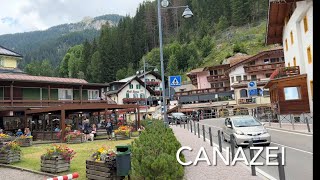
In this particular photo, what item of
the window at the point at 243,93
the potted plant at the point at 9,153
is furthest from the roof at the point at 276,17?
the potted plant at the point at 9,153

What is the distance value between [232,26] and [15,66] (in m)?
93.3

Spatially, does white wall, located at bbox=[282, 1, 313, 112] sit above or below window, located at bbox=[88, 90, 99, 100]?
above

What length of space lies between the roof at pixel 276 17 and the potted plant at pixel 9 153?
2467 centimetres

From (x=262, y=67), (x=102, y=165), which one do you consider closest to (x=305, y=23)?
(x=102, y=165)

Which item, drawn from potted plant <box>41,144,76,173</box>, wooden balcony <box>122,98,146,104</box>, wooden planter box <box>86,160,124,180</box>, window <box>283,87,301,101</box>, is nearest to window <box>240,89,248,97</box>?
wooden balcony <box>122,98,146,104</box>

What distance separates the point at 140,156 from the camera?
330 inches

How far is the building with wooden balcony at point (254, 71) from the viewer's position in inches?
2574

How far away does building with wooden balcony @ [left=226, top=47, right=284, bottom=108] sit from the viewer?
214ft

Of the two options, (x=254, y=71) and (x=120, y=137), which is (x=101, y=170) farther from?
(x=254, y=71)

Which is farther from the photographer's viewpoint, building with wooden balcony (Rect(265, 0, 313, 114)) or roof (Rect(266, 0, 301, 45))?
roof (Rect(266, 0, 301, 45))

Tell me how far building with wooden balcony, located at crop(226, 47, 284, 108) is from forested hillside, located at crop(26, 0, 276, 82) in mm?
27501

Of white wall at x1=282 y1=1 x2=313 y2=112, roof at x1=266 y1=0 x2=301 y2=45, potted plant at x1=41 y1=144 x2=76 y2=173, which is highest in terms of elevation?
roof at x1=266 y1=0 x2=301 y2=45

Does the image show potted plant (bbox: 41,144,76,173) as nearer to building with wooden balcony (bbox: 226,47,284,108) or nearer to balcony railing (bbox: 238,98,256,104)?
balcony railing (bbox: 238,98,256,104)

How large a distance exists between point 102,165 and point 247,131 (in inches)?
366
